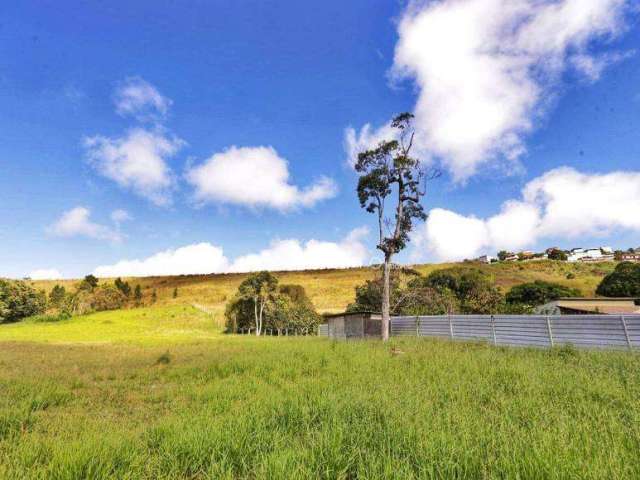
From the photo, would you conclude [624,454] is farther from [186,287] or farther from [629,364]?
[186,287]

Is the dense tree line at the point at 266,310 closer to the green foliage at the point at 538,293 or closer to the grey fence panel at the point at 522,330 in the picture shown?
the green foliage at the point at 538,293

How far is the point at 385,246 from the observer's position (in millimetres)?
23594

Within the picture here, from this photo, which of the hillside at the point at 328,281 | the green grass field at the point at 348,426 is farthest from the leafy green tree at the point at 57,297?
the green grass field at the point at 348,426

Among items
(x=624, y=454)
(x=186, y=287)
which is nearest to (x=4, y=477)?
(x=624, y=454)

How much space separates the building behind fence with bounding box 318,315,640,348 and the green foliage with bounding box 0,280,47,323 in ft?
228

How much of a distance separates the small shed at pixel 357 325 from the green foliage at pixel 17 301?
2323 inches

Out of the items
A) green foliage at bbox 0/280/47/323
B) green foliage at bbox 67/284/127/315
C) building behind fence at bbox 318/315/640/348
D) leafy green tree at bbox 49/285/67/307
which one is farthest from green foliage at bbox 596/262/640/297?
green foliage at bbox 0/280/47/323

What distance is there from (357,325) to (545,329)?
15.8m

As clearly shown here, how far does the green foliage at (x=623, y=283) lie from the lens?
145ft

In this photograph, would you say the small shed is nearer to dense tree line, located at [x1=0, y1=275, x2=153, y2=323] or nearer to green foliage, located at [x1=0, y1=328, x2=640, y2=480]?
green foliage, located at [x1=0, y1=328, x2=640, y2=480]

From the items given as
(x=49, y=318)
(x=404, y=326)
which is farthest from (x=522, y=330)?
(x=49, y=318)

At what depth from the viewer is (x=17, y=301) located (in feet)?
201

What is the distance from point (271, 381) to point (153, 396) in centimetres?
267

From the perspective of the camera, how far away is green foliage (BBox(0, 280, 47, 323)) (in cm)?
5962
